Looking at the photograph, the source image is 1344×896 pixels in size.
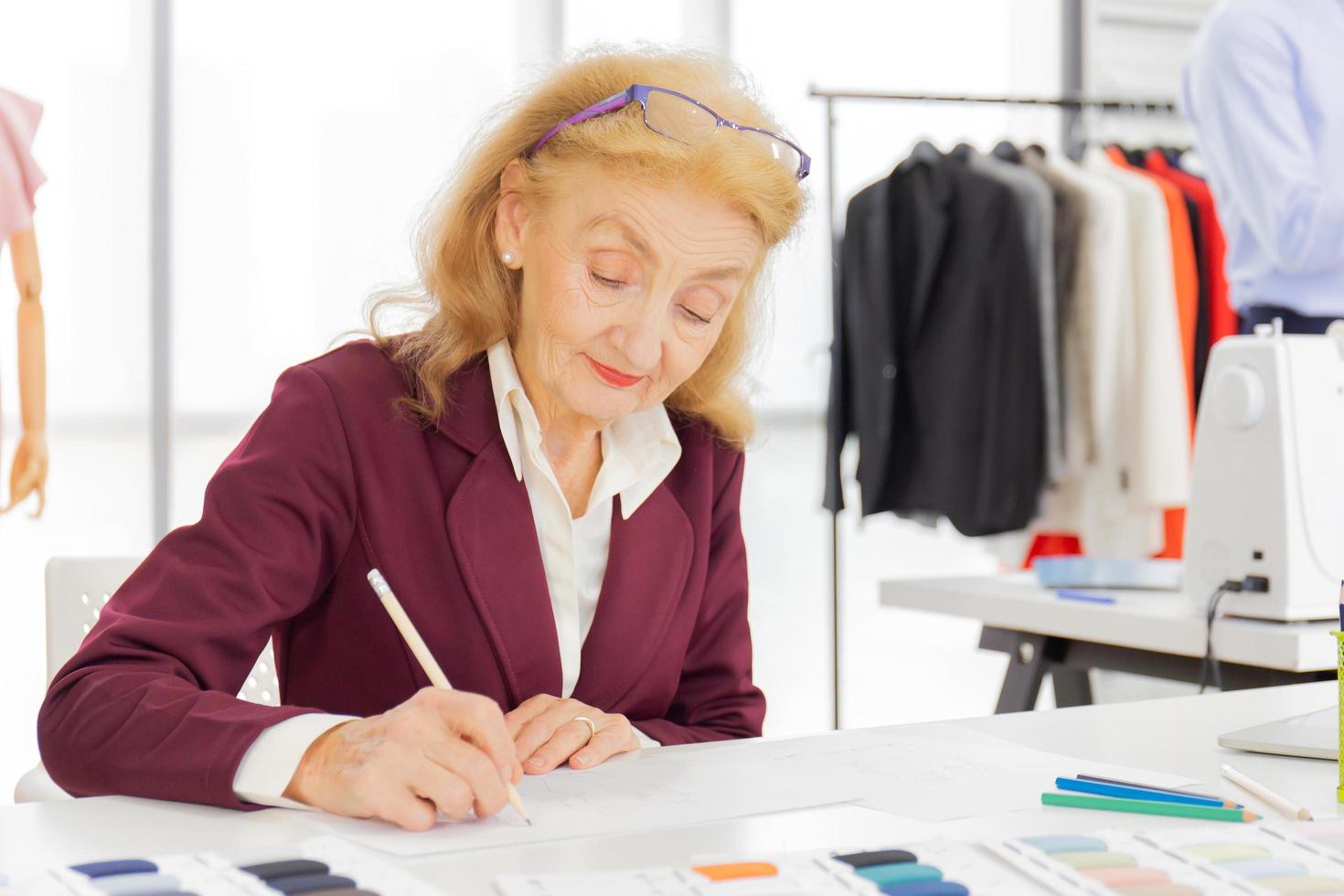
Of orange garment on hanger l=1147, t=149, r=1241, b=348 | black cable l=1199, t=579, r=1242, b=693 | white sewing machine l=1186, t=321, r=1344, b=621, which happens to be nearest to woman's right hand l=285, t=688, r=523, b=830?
black cable l=1199, t=579, r=1242, b=693

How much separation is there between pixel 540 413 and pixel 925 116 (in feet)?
13.1

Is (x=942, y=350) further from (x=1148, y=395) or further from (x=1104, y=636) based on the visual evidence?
(x=1104, y=636)

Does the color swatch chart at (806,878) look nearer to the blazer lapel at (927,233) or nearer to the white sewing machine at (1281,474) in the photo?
the white sewing machine at (1281,474)

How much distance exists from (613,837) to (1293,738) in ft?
2.02

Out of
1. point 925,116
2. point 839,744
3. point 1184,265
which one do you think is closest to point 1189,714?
point 839,744

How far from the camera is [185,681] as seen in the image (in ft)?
4.06

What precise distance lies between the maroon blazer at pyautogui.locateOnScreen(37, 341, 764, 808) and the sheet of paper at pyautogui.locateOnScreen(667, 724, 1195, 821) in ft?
0.81

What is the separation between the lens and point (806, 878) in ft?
2.92

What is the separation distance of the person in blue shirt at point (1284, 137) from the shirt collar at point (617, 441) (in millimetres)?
1617

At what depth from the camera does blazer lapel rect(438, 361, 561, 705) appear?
1.46m

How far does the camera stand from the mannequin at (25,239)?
3.34 metres

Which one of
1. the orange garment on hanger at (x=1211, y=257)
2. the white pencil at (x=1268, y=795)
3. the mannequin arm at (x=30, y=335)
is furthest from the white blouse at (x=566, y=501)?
the orange garment on hanger at (x=1211, y=257)

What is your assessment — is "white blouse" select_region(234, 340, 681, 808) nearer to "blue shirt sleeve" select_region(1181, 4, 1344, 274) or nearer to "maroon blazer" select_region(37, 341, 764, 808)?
"maroon blazer" select_region(37, 341, 764, 808)

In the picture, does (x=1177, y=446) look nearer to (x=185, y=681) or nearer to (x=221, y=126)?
(x=221, y=126)
